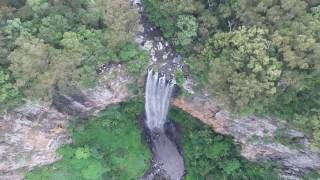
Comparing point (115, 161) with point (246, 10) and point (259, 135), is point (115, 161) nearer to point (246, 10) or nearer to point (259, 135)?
point (259, 135)

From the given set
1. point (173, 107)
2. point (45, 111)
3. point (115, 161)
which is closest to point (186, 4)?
point (173, 107)

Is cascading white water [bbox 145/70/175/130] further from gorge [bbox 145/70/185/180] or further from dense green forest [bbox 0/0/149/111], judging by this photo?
dense green forest [bbox 0/0/149/111]

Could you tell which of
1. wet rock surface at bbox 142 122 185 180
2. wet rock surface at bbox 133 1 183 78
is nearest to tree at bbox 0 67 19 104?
wet rock surface at bbox 133 1 183 78

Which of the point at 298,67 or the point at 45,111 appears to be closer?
the point at 298,67

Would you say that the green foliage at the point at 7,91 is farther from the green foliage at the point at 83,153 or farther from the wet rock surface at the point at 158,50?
the wet rock surface at the point at 158,50

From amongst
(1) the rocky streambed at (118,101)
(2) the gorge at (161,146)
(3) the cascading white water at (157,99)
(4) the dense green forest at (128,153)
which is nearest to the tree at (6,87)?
(1) the rocky streambed at (118,101)
